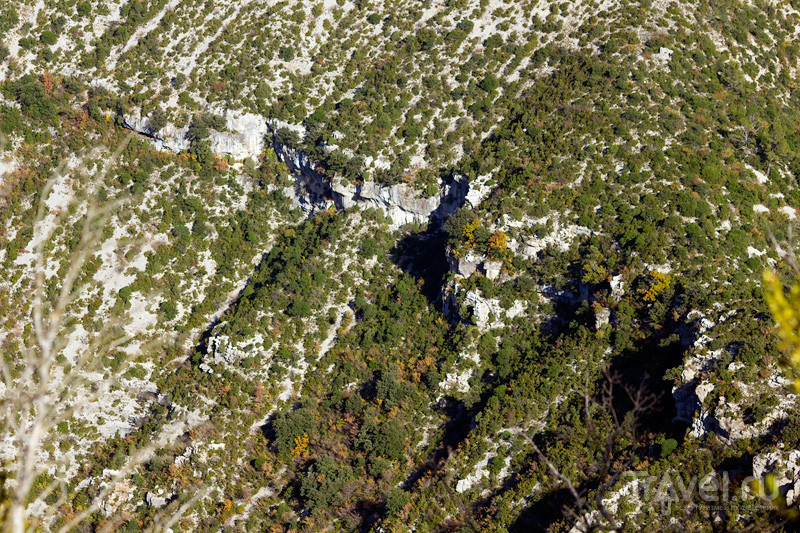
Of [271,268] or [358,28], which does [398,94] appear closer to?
[358,28]

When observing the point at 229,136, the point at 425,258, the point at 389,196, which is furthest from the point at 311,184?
the point at 425,258

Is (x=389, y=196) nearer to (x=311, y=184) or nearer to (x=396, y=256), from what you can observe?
(x=396, y=256)

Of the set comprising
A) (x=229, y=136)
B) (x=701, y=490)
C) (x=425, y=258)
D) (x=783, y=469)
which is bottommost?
(x=701, y=490)

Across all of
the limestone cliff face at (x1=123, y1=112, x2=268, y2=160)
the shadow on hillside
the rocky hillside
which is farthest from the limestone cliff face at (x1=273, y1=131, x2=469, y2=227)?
the limestone cliff face at (x1=123, y1=112, x2=268, y2=160)

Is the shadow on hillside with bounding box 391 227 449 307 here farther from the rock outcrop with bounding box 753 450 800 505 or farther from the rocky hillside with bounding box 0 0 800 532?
the rock outcrop with bounding box 753 450 800 505

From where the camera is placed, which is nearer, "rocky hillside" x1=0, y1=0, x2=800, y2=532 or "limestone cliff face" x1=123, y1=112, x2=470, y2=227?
"rocky hillside" x1=0, y1=0, x2=800, y2=532

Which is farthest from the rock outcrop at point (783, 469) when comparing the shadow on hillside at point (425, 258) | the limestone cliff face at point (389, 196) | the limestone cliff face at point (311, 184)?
the limestone cliff face at point (389, 196)

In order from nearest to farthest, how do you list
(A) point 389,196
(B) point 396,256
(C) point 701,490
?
1. (C) point 701,490
2. (B) point 396,256
3. (A) point 389,196

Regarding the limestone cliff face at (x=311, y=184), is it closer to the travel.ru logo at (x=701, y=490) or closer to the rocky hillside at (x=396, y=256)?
the rocky hillside at (x=396, y=256)
